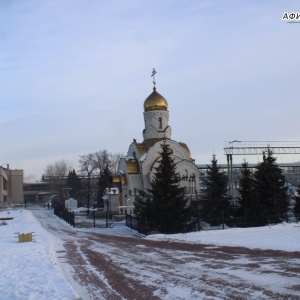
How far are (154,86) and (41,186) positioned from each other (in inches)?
3383

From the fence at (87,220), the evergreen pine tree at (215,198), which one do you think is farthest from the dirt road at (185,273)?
the fence at (87,220)

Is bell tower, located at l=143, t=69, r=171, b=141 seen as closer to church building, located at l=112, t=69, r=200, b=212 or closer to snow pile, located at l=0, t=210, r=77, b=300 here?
church building, located at l=112, t=69, r=200, b=212

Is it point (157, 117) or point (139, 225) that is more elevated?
point (157, 117)

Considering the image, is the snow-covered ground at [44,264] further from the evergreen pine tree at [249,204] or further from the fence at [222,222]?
the evergreen pine tree at [249,204]

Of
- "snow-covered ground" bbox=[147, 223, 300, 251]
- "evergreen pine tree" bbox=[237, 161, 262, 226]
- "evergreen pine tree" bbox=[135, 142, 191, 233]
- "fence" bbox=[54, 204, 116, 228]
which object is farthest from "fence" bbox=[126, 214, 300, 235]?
"fence" bbox=[54, 204, 116, 228]

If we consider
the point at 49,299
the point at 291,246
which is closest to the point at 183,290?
the point at 49,299

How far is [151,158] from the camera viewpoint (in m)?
37.4

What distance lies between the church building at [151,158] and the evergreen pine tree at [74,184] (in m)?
44.5

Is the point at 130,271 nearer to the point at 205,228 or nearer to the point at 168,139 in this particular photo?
the point at 205,228

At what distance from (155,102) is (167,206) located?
19.9m

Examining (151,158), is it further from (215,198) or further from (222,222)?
(222,222)

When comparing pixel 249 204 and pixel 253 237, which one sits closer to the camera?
pixel 253 237

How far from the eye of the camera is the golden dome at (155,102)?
132 ft

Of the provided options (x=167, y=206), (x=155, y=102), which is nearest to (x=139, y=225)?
(x=167, y=206)
